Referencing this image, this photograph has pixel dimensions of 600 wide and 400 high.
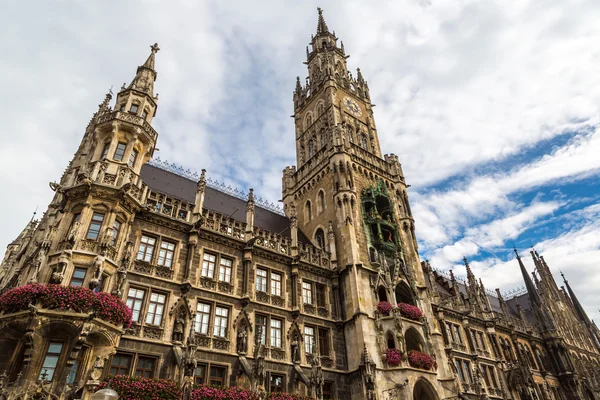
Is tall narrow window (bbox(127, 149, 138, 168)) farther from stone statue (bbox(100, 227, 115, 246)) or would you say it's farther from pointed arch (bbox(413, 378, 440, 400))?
pointed arch (bbox(413, 378, 440, 400))

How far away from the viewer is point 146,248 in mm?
22281

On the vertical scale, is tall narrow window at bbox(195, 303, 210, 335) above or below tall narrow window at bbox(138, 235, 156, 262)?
below

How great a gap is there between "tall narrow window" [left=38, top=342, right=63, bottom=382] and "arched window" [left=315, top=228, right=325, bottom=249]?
20048 millimetres

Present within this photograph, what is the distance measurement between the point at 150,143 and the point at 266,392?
52.5 ft

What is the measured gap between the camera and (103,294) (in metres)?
17.9

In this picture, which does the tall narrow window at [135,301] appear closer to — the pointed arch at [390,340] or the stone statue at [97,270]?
the stone statue at [97,270]

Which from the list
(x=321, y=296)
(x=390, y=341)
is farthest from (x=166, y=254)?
(x=390, y=341)

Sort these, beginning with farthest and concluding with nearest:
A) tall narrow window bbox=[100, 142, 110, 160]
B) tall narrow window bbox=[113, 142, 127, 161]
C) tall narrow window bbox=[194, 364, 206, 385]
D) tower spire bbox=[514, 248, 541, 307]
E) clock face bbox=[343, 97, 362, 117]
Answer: tower spire bbox=[514, 248, 541, 307] < clock face bbox=[343, 97, 362, 117] < tall narrow window bbox=[113, 142, 127, 161] < tall narrow window bbox=[100, 142, 110, 160] < tall narrow window bbox=[194, 364, 206, 385]

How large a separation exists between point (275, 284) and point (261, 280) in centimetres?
107

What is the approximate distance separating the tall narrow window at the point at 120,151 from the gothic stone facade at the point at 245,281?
0.29 ft

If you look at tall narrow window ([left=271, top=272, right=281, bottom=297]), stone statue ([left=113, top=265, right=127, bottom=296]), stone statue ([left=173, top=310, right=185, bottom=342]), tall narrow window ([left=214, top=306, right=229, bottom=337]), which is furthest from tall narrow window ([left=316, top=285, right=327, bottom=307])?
stone statue ([left=113, top=265, right=127, bottom=296])

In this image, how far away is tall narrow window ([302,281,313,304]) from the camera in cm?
2769

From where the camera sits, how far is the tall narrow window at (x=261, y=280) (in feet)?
84.2

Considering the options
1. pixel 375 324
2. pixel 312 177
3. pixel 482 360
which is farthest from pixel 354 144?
pixel 482 360
